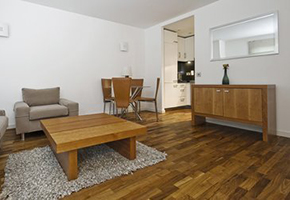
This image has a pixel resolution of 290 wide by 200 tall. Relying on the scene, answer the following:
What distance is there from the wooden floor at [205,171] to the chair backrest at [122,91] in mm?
1036

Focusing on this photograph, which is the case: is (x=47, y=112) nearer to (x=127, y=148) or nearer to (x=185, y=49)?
(x=127, y=148)

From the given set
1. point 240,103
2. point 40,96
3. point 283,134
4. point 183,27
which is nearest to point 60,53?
point 40,96

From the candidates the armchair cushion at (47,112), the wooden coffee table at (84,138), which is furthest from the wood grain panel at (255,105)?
the armchair cushion at (47,112)

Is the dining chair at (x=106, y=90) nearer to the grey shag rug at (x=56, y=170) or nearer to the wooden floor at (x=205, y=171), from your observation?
the wooden floor at (x=205, y=171)

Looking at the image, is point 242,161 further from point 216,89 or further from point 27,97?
point 27,97

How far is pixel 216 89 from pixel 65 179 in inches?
103

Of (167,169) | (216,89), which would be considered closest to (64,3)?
(216,89)

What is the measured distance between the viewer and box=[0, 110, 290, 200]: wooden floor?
1.36 m

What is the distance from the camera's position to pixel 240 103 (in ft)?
9.11

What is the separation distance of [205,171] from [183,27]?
4.45 m

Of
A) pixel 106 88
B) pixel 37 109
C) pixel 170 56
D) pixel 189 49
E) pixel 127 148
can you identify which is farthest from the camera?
pixel 189 49

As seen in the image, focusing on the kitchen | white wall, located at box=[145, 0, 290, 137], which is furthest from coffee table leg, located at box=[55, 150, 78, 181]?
the kitchen

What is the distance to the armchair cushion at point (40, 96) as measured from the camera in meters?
3.28

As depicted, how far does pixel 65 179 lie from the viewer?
1543 millimetres
